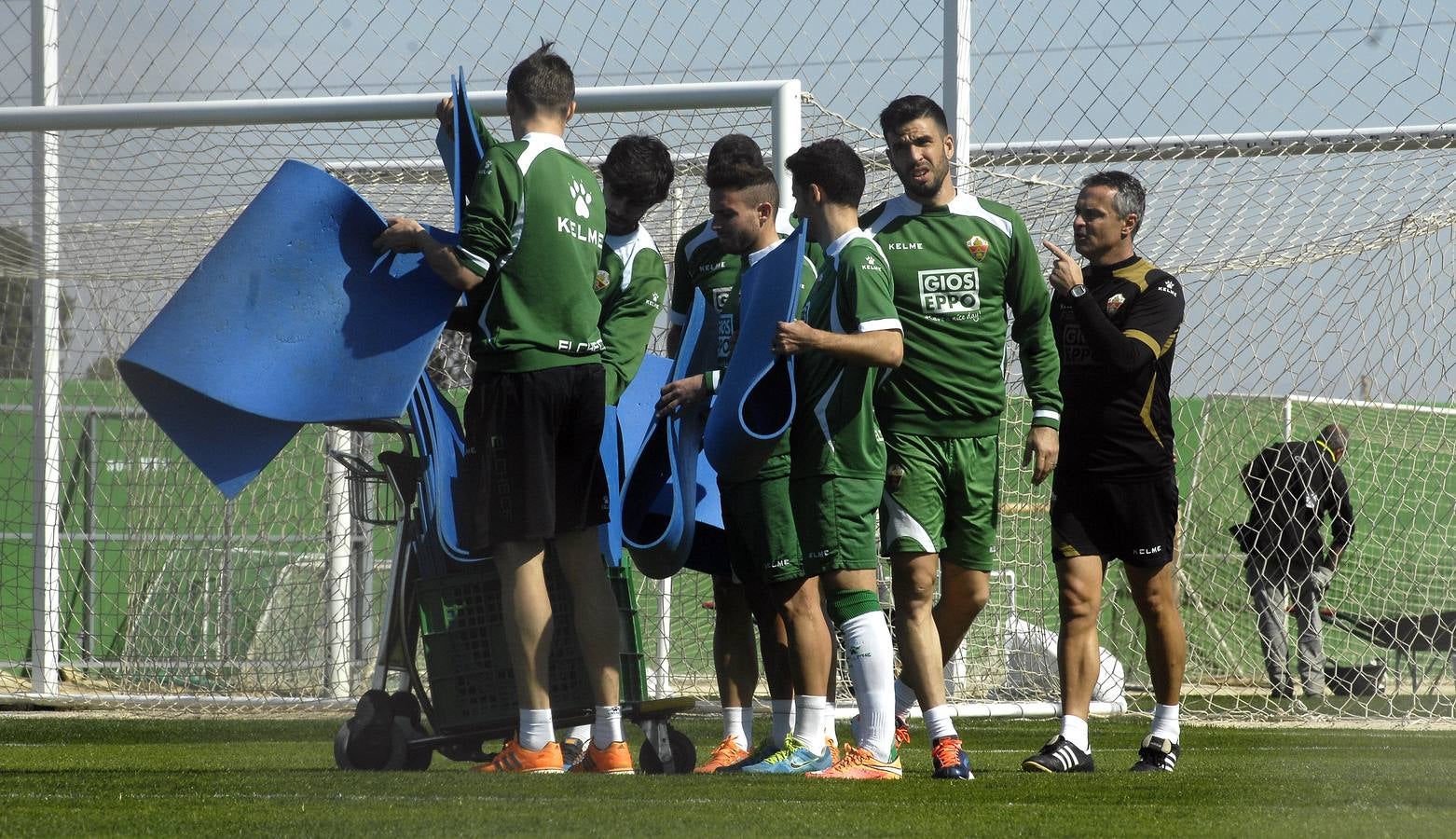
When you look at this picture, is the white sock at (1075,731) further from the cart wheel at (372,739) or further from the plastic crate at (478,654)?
the cart wheel at (372,739)

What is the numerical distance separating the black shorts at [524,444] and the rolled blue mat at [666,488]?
35 centimetres

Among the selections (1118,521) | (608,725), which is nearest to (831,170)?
(1118,521)

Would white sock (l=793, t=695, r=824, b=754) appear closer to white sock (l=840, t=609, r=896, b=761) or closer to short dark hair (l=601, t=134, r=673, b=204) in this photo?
white sock (l=840, t=609, r=896, b=761)

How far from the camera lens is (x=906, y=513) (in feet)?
15.6

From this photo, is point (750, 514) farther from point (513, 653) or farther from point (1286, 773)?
point (1286, 773)

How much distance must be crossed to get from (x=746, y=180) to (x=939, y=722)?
1.61 m

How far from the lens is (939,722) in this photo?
4.58 metres

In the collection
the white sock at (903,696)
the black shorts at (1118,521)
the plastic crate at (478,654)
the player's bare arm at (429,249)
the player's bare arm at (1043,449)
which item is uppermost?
the player's bare arm at (429,249)

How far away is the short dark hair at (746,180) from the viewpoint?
479 cm

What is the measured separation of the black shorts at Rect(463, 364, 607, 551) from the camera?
176 inches

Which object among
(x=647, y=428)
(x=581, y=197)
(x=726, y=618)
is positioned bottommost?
(x=726, y=618)

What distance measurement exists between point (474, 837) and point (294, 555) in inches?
251

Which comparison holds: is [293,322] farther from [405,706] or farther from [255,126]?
[255,126]

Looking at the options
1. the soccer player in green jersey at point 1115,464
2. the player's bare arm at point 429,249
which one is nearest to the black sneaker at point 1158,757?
the soccer player in green jersey at point 1115,464
